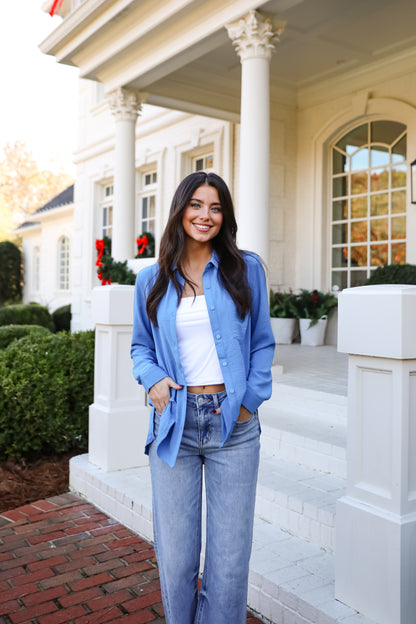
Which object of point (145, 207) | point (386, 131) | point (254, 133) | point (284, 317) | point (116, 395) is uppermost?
point (386, 131)

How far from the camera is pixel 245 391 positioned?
6.68ft

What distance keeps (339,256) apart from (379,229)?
0.87 m

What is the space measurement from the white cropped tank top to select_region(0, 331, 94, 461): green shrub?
3.39m

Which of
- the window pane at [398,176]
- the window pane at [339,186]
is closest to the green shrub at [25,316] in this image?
the window pane at [339,186]

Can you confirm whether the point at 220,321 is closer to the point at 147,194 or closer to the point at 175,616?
the point at 175,616

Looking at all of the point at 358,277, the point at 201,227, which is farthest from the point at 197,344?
the point at 358,277

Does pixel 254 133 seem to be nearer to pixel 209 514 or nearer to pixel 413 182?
pixel 413 182

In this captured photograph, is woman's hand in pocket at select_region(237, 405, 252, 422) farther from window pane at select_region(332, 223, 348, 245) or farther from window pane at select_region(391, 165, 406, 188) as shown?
window pane at select_region(332, 223, 348, 245)

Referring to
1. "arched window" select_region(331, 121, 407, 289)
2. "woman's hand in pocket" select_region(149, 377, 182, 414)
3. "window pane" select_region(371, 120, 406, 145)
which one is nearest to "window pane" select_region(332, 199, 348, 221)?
"arched window" select_region(331, 121, 407, 289)

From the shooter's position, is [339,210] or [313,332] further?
[339,210]

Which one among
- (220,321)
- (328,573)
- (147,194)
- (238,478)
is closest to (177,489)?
(238,478)

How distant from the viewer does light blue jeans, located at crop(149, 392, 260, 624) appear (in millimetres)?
2035

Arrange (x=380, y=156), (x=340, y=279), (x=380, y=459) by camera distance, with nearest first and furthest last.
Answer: (x=380, y=459)
(x=380, y=156)
(x=340, y=279)

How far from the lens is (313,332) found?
8.53 m
